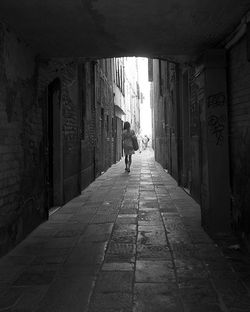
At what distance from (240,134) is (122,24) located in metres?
2.01

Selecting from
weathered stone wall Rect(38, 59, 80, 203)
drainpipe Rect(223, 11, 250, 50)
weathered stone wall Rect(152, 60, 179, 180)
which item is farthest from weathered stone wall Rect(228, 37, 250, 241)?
weathered stone wall Rect(152, 60, 179, 180)

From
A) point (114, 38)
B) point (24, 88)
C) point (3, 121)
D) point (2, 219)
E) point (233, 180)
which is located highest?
point (114, 38)

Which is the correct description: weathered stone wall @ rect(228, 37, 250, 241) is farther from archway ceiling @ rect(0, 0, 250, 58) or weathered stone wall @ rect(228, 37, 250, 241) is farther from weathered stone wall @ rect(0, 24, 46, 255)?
weathered stone wall @ rect(0, 24, 46, 255)

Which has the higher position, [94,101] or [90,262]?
[94,101]

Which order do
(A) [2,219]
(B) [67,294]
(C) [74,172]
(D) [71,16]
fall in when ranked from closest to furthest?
(B) [67,294] < (D) [71,16] < (A) [2,219] < (C) [74,172]

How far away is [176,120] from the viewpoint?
11078 millimetres

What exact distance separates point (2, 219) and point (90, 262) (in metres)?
1.20

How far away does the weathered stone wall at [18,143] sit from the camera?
4543 mm

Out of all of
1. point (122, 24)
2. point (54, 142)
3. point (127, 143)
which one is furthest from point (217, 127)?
point (127, 143)

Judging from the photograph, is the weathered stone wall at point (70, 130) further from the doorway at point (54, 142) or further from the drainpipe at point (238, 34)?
the drainpipe at point (238, 34)

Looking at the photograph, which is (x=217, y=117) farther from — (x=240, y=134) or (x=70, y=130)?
(x=70, y=130)

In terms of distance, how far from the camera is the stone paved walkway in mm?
3129

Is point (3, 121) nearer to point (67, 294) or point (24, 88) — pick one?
point (24, 88)

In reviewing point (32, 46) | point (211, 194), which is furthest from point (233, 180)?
point (32, 46)
